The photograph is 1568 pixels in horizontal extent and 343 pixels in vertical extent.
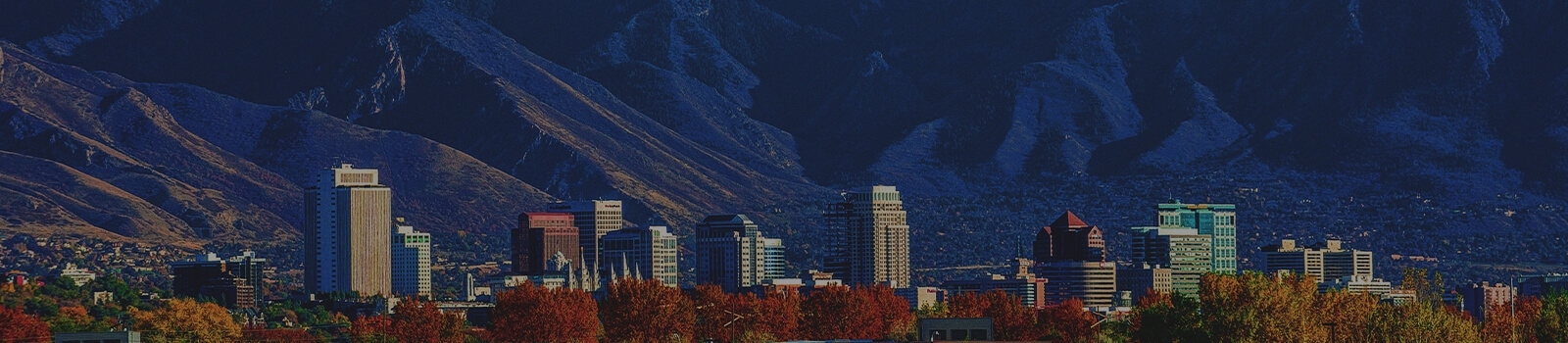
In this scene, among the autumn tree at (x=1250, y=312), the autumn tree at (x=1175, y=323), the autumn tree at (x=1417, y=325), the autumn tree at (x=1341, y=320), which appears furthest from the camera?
the autumn tree at (x=1341, y=320)

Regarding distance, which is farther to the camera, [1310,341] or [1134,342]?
[1134,342]

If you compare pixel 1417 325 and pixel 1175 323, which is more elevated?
pixel 1175 323

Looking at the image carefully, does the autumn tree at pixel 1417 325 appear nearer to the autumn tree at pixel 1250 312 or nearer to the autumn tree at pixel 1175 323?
the autumn tree at pixel 1250 312

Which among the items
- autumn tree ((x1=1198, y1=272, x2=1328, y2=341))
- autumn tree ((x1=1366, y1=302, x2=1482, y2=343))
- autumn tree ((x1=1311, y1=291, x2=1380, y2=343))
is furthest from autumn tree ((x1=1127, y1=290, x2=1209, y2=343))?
autumn tree ((x1=1366, y1=302, x2=1482, y2=343))

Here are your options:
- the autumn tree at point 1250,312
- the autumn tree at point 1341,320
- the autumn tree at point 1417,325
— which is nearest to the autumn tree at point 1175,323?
the autumn tree at point 1250,312

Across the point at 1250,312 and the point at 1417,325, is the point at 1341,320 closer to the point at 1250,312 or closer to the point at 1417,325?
the point at 1417,325

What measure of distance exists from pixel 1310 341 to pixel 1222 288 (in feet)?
19.8

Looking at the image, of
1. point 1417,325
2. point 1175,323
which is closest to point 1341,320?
point 1417,325

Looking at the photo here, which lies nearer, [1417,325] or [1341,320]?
[1417,325]

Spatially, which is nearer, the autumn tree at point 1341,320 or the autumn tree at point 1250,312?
the autumn tree at point 1250,312

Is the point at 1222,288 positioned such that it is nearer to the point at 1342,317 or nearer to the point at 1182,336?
the point at 1182,336

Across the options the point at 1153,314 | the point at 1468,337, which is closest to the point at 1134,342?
the point at 1153,314

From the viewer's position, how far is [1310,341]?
586 ft

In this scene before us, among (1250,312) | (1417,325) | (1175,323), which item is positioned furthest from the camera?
(1175,323)
